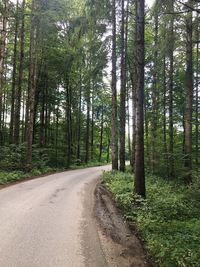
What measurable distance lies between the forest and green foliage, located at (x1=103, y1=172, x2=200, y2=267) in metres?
0.02

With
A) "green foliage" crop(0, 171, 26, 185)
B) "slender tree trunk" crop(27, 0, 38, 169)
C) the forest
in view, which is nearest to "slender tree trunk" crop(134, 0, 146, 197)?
the forest

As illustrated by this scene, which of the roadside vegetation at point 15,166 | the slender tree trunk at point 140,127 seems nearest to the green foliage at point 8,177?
the roadside vegetation at point 15,166

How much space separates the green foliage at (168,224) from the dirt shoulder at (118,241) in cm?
20

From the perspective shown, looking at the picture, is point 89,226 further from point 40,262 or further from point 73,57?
point 73,57

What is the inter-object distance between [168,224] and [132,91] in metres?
16.5

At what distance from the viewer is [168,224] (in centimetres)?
566

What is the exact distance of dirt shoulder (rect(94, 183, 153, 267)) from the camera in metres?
4.38

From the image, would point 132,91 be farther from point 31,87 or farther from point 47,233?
point 47,233

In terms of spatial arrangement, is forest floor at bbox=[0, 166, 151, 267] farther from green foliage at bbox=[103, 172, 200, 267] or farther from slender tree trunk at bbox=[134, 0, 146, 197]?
slender tree trunk at bbox=[134, 0, 146, 197]

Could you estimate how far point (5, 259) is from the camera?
13.7 feet

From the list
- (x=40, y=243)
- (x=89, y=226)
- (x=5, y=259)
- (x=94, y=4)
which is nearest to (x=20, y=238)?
(x=40, y=243)

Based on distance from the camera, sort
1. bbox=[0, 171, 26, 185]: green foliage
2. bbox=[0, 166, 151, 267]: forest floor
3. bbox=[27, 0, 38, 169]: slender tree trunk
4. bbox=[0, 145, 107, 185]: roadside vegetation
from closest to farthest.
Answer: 1. bbox=[0, 166, 151, 267]: forest floor
2. bbox=[0, 171, 26, 185]: green foliage
3. bbox=[0, 145, 107, 185]: roadside vegetation
4. bbox=[27, 0, 38, 169]: slender tree trunk

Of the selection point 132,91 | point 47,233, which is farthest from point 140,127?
point 132,91

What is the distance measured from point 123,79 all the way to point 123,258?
45.9 feet
